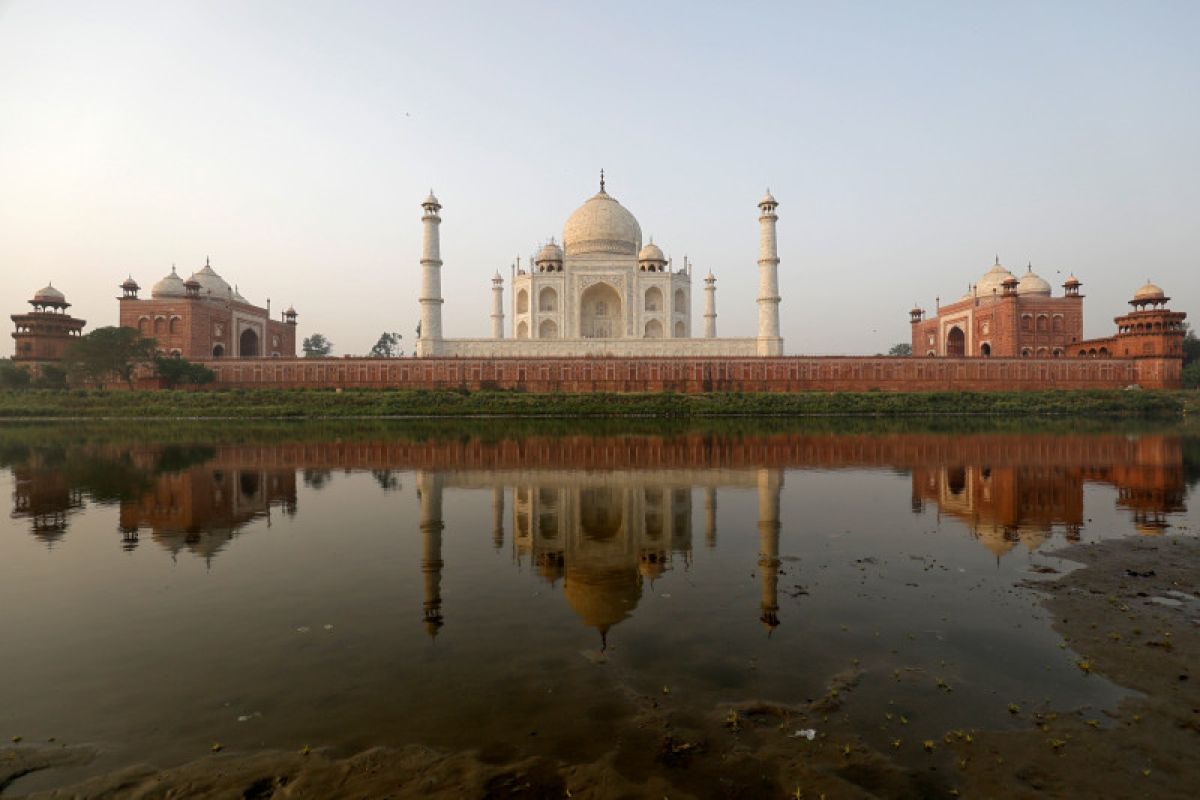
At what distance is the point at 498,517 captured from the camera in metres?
9.33

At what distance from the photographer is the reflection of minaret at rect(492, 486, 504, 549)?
26.2ft

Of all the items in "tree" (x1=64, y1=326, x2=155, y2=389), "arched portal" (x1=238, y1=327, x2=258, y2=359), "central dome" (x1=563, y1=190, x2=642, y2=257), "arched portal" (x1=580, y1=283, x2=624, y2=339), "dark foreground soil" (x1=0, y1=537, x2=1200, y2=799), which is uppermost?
"central dome" (x1=563, y1=190, x2=642, y2=257)

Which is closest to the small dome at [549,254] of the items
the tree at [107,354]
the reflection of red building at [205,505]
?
the tree at [107,354]

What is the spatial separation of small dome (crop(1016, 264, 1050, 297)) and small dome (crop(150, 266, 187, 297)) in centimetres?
5382

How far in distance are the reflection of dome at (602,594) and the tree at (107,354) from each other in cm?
3748

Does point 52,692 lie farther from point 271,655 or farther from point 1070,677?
point 1070,677

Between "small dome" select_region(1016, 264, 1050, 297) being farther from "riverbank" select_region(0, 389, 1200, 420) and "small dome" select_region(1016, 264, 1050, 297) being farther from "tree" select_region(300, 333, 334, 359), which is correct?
"tree" select_region(300, 333, 334, 359)

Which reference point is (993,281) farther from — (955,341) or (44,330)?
(44,330)

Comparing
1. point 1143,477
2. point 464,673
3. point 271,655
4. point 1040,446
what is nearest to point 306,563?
point 271,655

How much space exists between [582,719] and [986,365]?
4181 cm

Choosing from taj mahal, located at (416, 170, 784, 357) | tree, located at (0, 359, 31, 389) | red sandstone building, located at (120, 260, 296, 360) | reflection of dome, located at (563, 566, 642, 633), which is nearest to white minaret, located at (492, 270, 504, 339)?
taj mahal, located at (416, 170, 784, 357)

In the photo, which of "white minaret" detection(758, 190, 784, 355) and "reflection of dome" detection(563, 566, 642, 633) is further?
"white minaret" detection(758, 190, 784, 355)

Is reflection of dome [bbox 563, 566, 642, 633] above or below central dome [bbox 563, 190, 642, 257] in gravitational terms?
below

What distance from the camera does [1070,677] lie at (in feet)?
14.0
